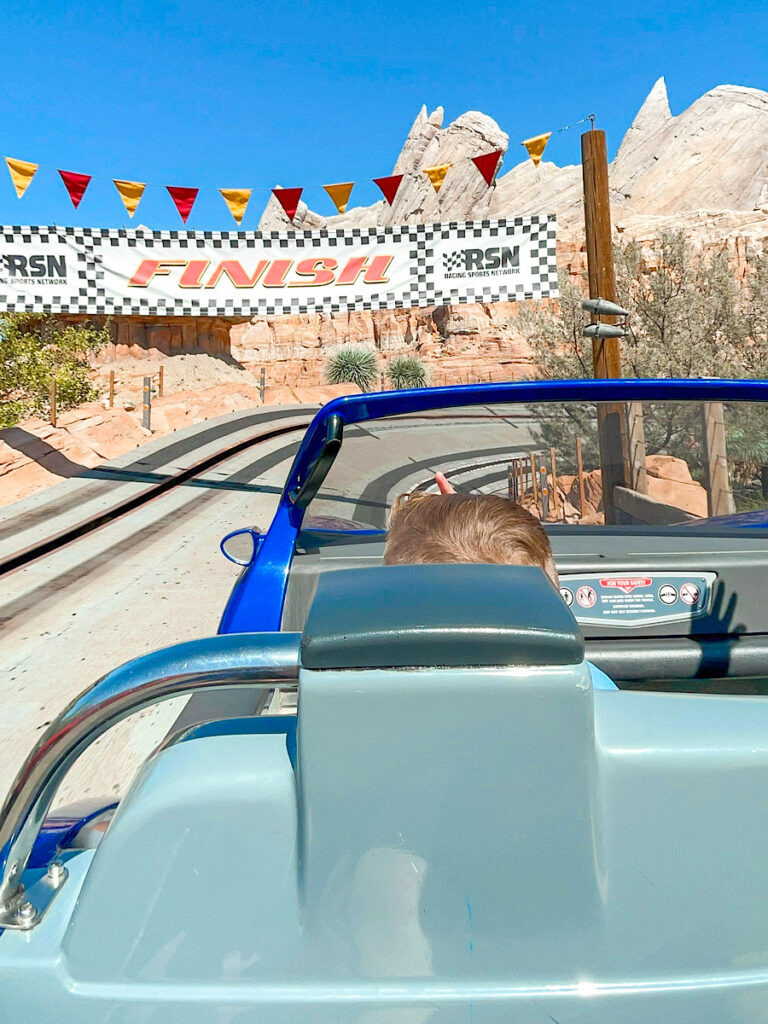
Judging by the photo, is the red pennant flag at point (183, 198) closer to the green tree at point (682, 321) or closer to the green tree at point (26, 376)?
the green tree at point (682, 321)

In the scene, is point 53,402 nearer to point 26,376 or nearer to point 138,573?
point 26,376

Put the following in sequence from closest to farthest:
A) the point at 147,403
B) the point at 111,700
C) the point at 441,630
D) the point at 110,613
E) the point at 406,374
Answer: the point at 441,630 < the point at 111,700 < the point at 110,613 < the point at 147,403 < the point at 406,374

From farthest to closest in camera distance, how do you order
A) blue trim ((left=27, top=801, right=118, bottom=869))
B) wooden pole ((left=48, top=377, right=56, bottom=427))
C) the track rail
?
wooden pole ((left=48, top=377, right=56, bottom=427)) < the track rail < blue trim ((left=27, top=801, right=118, bottom=869))

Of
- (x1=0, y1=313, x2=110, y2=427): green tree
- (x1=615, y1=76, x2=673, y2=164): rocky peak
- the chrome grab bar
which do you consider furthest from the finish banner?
(x1=615, y1=76, x2=673, y2=164): rocky peak

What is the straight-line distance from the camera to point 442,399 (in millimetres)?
2359

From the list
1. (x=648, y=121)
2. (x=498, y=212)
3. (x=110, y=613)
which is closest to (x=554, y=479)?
(x=110, y=613)

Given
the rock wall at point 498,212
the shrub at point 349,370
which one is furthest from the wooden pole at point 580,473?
the shrub at point 349,370

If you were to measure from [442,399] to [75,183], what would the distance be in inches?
399

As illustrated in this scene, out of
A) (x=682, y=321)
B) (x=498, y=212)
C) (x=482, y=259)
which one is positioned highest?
(x=498, y=212)

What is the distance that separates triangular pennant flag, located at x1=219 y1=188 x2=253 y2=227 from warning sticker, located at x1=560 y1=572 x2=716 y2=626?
10.0 metres

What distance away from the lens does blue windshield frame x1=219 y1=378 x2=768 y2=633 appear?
85.5 inches

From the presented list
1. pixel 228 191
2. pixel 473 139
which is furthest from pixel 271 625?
pixel 473 139

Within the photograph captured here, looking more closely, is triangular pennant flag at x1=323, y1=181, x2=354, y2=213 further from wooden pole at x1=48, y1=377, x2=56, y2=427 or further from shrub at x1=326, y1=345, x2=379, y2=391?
shrub at x1=326, y1=345, x2=379, y2=391

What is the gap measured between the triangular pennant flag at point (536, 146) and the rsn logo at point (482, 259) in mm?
1105
